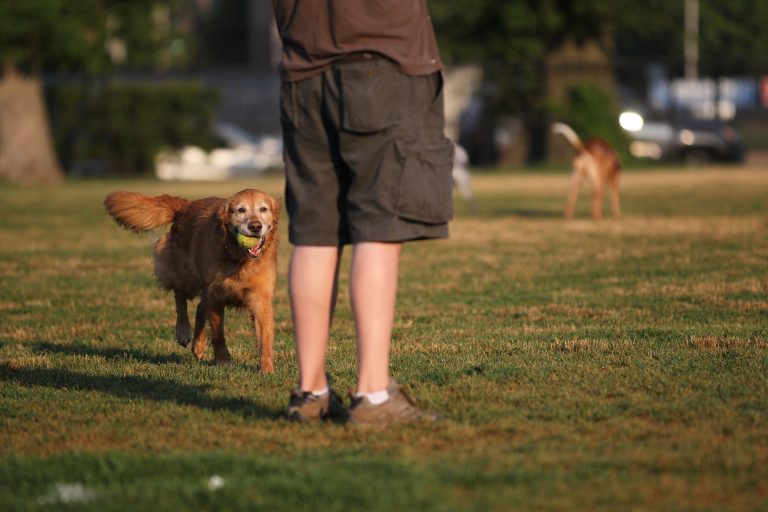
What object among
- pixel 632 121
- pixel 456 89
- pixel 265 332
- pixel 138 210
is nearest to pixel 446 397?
pixel 265 332

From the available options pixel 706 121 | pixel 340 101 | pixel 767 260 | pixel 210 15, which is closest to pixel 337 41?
pixel 340 101

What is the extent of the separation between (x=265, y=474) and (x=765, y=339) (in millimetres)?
3479

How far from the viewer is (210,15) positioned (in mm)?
71750

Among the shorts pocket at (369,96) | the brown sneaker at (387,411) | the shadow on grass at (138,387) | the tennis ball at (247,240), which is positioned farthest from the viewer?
the tennis ball at (247,240)

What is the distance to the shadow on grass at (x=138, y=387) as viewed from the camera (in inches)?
213

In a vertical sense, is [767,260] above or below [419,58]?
below

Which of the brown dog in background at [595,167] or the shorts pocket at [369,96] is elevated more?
the shorts pocket at [369,96]

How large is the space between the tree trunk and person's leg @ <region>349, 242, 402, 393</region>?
26407mm

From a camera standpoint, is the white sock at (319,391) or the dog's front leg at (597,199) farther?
the dog's front leg at (597,199)

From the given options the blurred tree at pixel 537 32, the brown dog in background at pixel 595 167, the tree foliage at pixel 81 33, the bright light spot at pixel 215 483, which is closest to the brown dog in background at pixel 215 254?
the bright light spot at pixel 215 483

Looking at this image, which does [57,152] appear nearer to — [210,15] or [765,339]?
[765,339]

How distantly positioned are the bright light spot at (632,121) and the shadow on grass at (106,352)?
94.4 ft

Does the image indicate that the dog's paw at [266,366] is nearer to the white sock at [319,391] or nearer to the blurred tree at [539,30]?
the white sock at [319,391]

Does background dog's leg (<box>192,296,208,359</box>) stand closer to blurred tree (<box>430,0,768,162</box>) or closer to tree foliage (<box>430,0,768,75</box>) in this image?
blurred tree (<box>430,0,768,162</box>)
